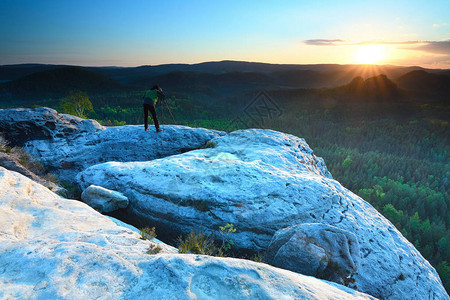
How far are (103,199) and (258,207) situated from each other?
14.4 ft

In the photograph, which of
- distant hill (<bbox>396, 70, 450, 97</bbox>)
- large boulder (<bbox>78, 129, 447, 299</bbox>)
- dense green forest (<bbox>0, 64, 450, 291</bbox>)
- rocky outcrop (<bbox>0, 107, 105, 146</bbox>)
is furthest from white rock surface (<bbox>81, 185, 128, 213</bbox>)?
distant hill (<bbox>396, 70, 450, 97</bbox>)

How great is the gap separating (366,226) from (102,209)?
24.6ft

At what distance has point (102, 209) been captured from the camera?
6.78 metres

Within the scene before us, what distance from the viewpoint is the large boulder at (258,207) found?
5.99m

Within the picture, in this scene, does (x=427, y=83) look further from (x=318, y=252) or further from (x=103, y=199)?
(x=103, y=199)

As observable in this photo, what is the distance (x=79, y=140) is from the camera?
12.8m

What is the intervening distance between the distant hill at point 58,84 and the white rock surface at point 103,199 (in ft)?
411

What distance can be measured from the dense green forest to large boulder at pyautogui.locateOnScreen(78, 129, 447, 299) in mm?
5393

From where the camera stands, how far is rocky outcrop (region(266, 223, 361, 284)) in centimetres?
463

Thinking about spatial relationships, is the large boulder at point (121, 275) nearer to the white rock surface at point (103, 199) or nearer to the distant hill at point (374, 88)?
the white rock surface at point (103, 199)

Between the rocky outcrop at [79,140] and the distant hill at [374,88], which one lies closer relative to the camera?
the rocky outcrop at [79,140]

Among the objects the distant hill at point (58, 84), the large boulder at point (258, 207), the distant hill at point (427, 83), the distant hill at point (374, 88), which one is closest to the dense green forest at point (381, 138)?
the distant hill at point (374, 88)

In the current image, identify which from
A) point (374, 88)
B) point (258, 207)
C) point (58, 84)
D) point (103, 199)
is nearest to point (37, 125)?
point (103, 199)

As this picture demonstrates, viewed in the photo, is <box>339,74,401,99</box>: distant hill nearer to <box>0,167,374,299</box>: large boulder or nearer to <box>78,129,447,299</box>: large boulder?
<box>78,129,447,299</box>: large boulder
